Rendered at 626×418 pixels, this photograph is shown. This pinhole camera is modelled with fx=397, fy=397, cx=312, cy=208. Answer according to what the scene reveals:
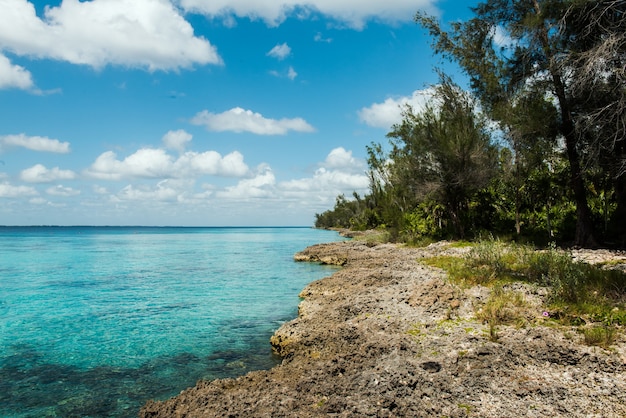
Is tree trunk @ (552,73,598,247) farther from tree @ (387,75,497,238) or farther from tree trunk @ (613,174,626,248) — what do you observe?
tree @ (387,75,497,238)

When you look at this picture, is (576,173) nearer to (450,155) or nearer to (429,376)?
(450,155)

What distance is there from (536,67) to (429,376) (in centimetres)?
1870

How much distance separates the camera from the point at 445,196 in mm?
28953

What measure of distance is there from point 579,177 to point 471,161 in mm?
8109

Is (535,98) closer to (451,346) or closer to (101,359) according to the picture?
(451,346)

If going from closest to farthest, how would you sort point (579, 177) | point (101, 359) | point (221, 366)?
point (221, 366), point (101, 359), point (579, 177)

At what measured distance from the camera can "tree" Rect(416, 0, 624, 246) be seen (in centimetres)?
1722

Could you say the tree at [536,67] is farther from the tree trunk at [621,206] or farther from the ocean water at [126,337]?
the ocean water at [126,337]

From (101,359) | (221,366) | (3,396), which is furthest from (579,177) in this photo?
(3,396)

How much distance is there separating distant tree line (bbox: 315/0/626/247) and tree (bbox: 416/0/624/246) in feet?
0.17

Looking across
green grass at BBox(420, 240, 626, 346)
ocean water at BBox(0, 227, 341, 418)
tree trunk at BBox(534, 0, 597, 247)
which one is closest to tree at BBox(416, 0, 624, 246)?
tree trunk at BBox(534, 0, 597, 247)

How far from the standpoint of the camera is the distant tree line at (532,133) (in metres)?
15.3

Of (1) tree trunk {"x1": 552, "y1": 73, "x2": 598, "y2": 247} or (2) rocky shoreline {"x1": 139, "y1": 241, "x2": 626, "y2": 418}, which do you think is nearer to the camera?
(2) rocky shoreline {"x1": 139, "y1": 241, "x2": 626, "y2": 418}

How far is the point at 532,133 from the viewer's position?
20.0 m
